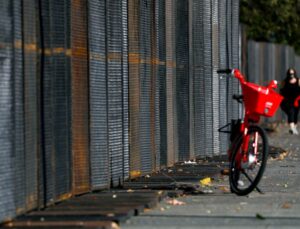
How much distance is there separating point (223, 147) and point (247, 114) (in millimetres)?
7339

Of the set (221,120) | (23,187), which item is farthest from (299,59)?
(23,187)

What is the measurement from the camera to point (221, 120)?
2105 centimetres

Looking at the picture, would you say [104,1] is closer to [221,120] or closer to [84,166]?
[84,166]

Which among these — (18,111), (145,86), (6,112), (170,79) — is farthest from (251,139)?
(170,79)

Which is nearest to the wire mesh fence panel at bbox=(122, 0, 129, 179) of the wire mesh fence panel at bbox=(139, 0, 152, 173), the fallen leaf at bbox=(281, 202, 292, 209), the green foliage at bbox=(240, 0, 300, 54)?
the wire mesh fence panel at bbox=(139, 0, 152, 173)

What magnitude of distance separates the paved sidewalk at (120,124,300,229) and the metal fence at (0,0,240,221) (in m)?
0.93

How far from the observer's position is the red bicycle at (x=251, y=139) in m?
13.4

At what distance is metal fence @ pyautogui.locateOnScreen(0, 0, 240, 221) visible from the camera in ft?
36.4

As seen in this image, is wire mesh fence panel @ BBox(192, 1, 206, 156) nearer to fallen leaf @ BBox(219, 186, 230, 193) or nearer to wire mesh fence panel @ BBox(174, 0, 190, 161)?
wire mesh fence panel @ BBox(174, 0, 190, 161)

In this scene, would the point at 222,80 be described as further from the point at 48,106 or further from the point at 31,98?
the point at 31,98

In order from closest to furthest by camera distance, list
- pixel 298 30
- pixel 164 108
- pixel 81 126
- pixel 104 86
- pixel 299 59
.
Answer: pixel 81 126 → pixel 104 86 → pixel 164 108 → pixel 298 30 → pixel 299 59

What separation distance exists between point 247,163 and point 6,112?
11.7 feet

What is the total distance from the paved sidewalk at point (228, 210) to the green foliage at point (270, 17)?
2404cm

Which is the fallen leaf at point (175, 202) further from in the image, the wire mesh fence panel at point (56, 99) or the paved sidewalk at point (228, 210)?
the wire mesh fence panel at point (56, 99)
